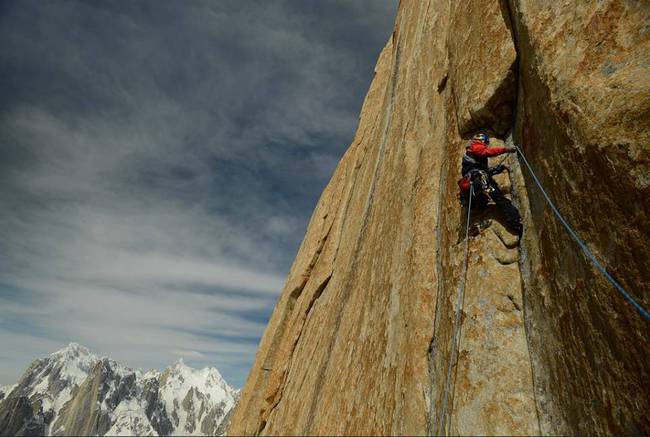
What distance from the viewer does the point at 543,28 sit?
20.4ft

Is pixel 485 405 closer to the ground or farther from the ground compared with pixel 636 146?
closer to the ground

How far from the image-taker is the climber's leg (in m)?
7.03

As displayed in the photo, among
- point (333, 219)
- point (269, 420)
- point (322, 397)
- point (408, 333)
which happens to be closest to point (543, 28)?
point (408, 333)

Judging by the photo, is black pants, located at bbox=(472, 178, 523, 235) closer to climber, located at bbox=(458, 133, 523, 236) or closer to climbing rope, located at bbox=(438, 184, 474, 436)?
climber, located at bbox=(458, 133, 523, 236)

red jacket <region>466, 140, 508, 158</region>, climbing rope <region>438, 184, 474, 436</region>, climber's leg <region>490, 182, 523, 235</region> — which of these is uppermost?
red jacket <region>466, 140, 508, 158</region>

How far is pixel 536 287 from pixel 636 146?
2887 millimetres

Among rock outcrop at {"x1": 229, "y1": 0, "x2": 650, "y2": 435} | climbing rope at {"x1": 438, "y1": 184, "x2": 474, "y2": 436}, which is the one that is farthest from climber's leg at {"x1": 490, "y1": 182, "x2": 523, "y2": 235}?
climbing rope at {"x1": 438, "y1": 184, "x2": 474, "y2": 436}

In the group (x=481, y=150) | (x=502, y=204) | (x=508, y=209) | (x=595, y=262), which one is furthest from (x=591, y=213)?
(x=481, y=150)

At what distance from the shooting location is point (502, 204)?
23.9ft

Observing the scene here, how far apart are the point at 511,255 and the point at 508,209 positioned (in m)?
0.93

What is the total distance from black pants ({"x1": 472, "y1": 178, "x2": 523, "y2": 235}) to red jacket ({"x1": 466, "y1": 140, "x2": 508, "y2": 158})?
574 millimetres

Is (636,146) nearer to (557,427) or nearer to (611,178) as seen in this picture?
(611,178)

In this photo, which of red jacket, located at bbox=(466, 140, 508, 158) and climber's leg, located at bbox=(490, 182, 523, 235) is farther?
red jacket, located at bbox=(466, 140, 508, 158)

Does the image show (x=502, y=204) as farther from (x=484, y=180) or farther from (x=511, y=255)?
(x=511, y=255)
